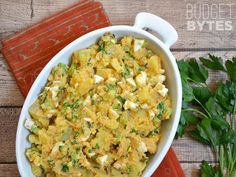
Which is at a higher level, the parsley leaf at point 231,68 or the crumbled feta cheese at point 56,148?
the parsley leaf at point 231,68

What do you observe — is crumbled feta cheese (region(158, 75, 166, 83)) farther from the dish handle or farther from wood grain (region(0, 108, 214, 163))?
wood grain (region(0, 108, 214, 163))

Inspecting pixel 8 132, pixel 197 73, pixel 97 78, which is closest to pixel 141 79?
Result: pixel 97 78

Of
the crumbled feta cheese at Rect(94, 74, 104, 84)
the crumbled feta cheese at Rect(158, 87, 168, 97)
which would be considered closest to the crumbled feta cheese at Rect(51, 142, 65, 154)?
the crumbled feta cheese at Rect(94, 74, 104, 84)

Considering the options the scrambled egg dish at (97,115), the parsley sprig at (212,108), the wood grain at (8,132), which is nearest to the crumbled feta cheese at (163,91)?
the scrambled egg dish at (97,115)

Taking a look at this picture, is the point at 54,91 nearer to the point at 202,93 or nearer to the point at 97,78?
the point at 97,78

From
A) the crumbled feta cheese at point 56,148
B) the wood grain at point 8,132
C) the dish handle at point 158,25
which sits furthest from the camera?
the wood grain at point 8,132

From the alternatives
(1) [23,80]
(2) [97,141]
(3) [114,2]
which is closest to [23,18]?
(1) [23,80]

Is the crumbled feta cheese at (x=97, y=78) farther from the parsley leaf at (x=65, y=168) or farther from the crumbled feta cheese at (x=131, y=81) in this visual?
the parsley leaf at (x=65, y=168)
